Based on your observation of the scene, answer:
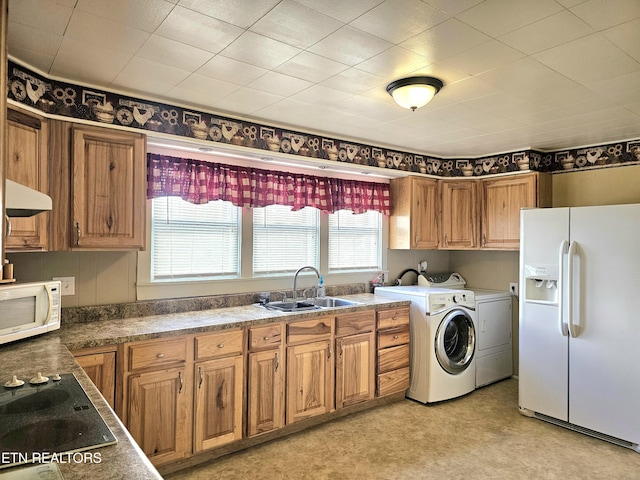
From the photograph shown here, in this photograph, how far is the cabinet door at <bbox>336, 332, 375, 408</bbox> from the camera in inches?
135

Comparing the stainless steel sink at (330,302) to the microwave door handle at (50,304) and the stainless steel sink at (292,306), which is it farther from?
the microwave door handle at (50,304)

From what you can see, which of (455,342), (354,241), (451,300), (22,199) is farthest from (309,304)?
(22,199)

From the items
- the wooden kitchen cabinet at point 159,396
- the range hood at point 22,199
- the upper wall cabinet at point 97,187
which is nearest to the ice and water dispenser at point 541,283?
the wooden kitchen cabinet at point 159,396

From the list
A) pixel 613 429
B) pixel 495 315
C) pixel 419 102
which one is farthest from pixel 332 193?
pixel 613 429

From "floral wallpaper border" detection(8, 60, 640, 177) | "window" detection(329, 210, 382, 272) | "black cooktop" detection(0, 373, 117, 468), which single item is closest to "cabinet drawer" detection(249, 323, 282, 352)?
"window" detection(329, 210, 382, 272)

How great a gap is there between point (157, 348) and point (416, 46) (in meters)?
2.17

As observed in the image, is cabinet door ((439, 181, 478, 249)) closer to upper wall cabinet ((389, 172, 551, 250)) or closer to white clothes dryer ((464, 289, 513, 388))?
upper wall cabinet ((389, 172, 551, 250))

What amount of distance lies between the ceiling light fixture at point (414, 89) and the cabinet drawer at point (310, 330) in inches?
66.8

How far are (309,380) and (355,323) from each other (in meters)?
0.60

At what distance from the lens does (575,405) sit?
3.23 metres

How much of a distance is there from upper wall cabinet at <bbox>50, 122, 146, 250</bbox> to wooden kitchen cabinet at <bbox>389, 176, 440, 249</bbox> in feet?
8.55

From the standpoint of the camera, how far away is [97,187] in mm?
2600

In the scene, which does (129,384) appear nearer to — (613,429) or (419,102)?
(419,102)

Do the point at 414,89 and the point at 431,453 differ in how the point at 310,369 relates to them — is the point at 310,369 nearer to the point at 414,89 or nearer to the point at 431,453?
the point at 431,453
